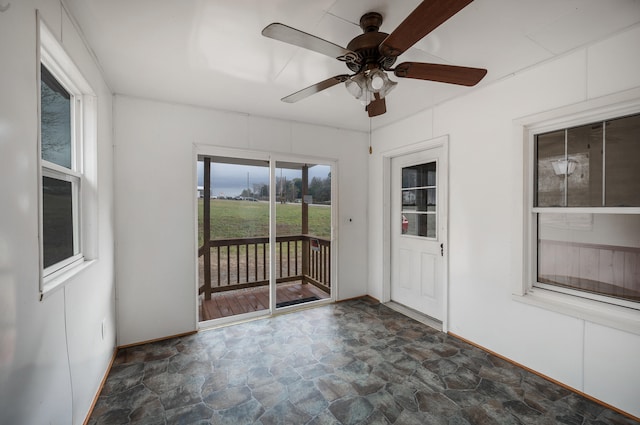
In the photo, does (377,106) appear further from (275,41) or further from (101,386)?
(101,386)

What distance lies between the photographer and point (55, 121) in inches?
69.2

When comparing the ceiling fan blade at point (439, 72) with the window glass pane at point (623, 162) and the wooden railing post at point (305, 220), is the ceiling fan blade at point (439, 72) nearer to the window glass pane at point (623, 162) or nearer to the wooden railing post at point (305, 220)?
the window glass pane at point (623, 162)

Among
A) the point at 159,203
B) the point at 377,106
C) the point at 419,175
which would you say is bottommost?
the point at 159,203

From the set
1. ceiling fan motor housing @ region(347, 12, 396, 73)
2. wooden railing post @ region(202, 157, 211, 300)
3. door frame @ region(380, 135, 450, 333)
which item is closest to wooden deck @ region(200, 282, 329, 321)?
wooden railing post @ region(202, 157, 211, 300)

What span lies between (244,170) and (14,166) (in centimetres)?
249

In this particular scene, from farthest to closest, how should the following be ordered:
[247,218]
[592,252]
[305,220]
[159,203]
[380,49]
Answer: [305,220], [247,218], [159,203], [592,252], [380,49]

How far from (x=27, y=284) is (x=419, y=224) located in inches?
144

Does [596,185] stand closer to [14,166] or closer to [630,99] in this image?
[630,99]

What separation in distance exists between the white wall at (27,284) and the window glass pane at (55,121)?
239 mm

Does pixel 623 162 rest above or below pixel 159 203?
above

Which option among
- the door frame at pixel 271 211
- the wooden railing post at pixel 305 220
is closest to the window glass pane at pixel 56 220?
the door frame at pixel 271 211

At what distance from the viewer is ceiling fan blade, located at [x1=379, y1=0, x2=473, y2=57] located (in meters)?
1.15

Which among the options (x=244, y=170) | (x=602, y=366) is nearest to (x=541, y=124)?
(x=602, y=366)

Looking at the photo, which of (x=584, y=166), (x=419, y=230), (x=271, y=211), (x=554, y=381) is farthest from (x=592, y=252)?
(x=271, y=211)
